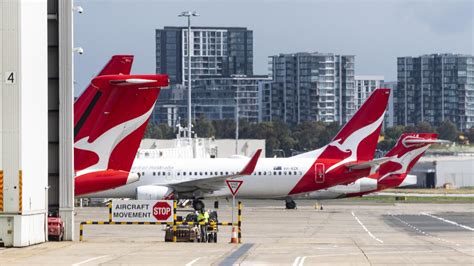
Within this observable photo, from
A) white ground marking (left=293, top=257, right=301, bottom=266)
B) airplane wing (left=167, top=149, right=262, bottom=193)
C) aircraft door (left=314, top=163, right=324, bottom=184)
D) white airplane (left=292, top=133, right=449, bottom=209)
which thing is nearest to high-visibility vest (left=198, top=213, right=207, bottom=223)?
white ground marking (left=293, top=257, right=301, bottom=266)

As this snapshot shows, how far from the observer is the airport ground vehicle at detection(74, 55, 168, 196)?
38.2 m

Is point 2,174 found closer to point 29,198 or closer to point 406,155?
point 29,198

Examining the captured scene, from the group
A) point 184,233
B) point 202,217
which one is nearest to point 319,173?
point 202,217

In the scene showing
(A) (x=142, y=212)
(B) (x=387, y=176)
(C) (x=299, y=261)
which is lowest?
(C) (x=299, y=261)

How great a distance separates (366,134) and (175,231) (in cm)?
3213

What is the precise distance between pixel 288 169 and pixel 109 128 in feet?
103

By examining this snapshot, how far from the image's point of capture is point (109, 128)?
38594 mm

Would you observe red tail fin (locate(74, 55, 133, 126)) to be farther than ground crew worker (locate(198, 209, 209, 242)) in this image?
No

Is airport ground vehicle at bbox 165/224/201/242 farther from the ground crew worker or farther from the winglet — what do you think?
the winglet

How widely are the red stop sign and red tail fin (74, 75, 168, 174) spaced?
1.71 metres

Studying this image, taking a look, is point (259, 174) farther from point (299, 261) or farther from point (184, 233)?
point (299, 261)

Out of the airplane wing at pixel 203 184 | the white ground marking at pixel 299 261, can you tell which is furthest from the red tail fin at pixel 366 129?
the white ground marking at pixel 299 261

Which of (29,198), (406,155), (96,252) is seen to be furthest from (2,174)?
(406,155)

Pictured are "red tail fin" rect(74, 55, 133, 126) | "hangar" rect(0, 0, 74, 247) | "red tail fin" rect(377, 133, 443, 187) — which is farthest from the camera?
"red tail fin" rect(377, 133, 443, 187)
